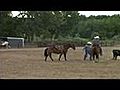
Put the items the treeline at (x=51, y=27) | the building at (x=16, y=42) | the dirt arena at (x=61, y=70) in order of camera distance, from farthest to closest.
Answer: the treeline at (x=51, y=27), the building at (x=16, y=42), the dirt arena at (x=61, y=70)

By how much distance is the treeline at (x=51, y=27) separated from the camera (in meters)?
49.0

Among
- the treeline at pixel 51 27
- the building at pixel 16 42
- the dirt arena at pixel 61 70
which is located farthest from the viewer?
the treeline at pixel 51 27

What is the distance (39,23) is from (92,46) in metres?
35.6

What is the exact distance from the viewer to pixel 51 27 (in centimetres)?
5547

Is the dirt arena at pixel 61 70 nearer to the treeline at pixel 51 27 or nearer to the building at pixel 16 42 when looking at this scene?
the treeline at pixel 51 27

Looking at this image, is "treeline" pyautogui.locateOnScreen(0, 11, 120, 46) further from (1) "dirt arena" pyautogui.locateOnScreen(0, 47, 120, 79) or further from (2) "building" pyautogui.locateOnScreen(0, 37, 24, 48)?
(1) "dirt arena" pyautogui.locateOnScreen(0, 47, 120, 79)

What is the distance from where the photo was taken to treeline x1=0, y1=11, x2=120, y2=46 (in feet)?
161

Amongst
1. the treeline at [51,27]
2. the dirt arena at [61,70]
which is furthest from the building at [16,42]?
the dirt arena at [61,70]

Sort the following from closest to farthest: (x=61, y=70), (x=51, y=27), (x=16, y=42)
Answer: (x=61, y=70), (x=16, y=42), (x=51, y=27)

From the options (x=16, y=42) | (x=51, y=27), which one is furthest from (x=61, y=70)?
(x=51, y=27)

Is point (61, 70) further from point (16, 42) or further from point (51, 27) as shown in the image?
point (51, 27)

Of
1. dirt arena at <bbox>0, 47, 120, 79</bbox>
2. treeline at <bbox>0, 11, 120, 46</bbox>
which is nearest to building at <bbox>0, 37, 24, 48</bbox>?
treeline at <bbox>0, 11, 120, 46</bbox>
